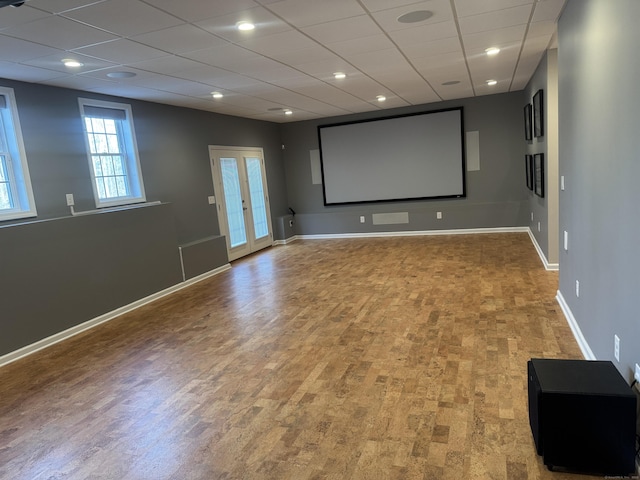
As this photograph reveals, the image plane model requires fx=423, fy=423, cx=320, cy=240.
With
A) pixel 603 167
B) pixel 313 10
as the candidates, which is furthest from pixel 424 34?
pixel 603 167

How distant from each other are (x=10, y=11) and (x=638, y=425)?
401cm

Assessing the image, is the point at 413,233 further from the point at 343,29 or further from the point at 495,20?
the point at 343,29

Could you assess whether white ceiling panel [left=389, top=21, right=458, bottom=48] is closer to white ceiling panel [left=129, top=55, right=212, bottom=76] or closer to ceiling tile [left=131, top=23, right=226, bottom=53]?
ceiling tile [left=131, top=23, right=226, bottom=53]

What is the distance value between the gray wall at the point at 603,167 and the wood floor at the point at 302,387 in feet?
1.94

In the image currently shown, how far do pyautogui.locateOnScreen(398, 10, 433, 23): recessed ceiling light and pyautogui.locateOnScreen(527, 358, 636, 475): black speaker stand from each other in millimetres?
2691

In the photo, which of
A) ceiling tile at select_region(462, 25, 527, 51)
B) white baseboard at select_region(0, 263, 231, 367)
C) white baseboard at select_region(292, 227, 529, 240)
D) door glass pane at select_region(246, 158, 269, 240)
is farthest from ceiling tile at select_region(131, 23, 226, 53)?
white baseboard at select_region(292, 227, 529, 240)

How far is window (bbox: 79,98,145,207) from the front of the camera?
502 centimetres

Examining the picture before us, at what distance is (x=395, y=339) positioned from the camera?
349 cm

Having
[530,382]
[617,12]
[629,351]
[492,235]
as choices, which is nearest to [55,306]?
[530,382]

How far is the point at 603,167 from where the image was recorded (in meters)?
2.30

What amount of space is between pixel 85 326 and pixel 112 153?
2.15 metres

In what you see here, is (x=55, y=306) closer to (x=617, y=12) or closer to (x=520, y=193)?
(x=617, y=12)

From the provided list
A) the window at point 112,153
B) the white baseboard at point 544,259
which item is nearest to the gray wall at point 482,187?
the white baseboard at point 544,259

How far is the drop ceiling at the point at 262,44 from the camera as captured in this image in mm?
2850
